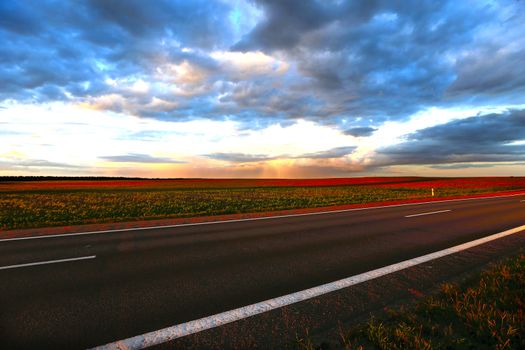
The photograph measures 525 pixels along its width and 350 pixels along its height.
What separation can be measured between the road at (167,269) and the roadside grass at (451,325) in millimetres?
1539

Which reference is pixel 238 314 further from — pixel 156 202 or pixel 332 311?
pixel 156 202

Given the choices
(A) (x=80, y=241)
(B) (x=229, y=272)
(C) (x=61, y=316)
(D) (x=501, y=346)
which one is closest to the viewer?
(D) (x=501, y=346)

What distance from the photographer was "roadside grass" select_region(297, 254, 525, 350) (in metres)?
3.19

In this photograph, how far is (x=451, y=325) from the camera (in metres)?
3.49

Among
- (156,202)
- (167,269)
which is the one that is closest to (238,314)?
(167,269)

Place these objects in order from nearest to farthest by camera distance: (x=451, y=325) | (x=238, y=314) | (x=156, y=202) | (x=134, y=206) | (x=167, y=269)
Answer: (x=451, y=325), (x=238, y=314), (x=167, y=269), (x=134, y=206), (x=156, y=202)

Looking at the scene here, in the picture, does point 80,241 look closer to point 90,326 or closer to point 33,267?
point 33,267

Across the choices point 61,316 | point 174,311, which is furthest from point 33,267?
point 174,311

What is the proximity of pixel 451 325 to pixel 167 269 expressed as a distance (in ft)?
15.7

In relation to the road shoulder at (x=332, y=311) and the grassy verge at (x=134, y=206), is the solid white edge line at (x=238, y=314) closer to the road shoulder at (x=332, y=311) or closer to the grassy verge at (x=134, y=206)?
the road shoulder at (x=332, y=311)

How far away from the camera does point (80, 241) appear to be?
348 inches

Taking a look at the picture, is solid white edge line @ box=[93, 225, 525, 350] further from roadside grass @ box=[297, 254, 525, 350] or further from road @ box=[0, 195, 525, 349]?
roadside grass @ box=[297, 254, 525, 350]

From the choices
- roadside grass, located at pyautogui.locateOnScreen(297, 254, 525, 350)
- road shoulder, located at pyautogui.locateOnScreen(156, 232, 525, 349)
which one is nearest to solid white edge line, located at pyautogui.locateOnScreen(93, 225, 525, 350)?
road shoulder, located at pyautogui.locateOnScreen(156, 232, 525, 349)

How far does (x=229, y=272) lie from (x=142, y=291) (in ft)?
5.17
